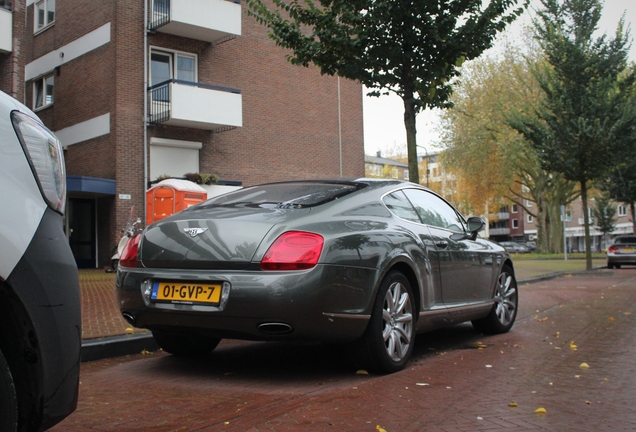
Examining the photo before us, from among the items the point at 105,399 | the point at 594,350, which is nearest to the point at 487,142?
the point at 594,350

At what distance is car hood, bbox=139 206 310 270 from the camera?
433 cm

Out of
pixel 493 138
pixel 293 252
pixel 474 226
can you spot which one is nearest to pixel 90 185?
pixel 474 226

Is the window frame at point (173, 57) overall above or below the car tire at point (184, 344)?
above

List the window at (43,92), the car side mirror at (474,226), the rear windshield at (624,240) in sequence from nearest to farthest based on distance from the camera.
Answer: the car side mirror at (474,226) < the window at (43,92) < the rear windshield at (624,240)

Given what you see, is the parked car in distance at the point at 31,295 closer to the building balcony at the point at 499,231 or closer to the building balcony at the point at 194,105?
the building balcony at the point at 194,105

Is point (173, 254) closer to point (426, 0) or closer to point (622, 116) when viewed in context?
point (426, 0)

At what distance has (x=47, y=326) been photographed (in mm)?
2100

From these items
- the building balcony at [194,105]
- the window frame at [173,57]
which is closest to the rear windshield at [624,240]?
the building balcony at [194,105]

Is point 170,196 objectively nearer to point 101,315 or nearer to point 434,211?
point 101,315

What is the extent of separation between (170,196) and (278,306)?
15380mm

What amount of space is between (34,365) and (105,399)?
2.18m

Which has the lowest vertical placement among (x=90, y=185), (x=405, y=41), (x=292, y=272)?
(x=292, y=272)

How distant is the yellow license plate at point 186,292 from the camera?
14.1 ft

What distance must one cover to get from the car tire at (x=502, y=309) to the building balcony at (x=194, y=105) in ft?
48.7
